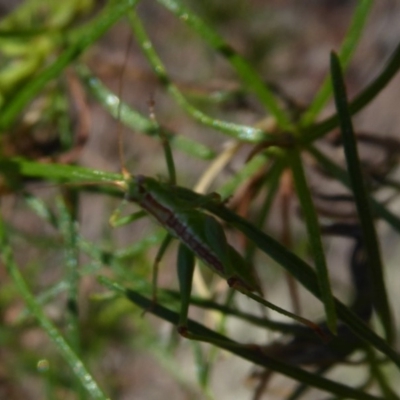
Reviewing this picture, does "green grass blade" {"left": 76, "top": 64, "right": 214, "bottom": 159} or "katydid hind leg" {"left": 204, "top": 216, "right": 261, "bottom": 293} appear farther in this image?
"green grass blade" {"left": 76, "top": 64, "right": 214, "bottom": 159}

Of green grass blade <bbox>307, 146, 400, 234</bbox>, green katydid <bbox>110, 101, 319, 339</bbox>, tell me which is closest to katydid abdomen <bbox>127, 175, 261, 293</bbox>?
green katydid <bbox>110, 101, 319, 339</bbox>

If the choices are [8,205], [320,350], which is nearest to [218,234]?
[320,350]

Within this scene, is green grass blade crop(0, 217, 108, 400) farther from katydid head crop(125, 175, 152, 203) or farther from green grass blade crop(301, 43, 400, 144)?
green grass blade crop(301, 43, 400, 144)

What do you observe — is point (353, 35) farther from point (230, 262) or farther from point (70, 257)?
point (70, 257)

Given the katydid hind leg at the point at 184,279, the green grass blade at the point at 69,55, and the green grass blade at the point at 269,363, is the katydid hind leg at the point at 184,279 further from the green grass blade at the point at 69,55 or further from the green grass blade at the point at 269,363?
the green grass blade at the point at 69,55

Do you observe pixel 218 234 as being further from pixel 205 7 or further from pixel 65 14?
pixel 205 7

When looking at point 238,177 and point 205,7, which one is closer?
point 238,177
